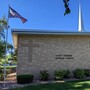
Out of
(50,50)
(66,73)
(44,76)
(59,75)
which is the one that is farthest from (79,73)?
(50,50)

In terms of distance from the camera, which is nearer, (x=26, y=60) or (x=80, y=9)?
(x=26, y=60)

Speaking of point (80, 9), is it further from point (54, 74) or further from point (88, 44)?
point (54, 74)

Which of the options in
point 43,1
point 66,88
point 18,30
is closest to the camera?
point 66,88

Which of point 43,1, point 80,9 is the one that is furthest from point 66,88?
point 80,9

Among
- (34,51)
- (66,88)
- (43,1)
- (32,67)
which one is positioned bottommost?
(66,88)

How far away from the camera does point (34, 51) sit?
16.8m

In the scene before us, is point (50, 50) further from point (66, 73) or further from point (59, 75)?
point (59, 75)

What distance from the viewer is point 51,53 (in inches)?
669

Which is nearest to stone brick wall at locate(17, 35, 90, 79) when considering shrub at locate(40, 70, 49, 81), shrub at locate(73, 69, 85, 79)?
shrub at locate(40, 70, 49, 81)

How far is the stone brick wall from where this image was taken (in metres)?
16.5

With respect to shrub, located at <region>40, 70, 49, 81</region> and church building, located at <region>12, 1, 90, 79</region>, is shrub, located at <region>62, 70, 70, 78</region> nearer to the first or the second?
church building, located at <region>12, 1, 90, 79</region>

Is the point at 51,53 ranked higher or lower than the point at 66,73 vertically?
higher

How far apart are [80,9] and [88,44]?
14346 millimetres

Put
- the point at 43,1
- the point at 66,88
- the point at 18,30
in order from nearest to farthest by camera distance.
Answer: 1. the point at 66,88
2. the point at 18,30
3. the point at 43,1
